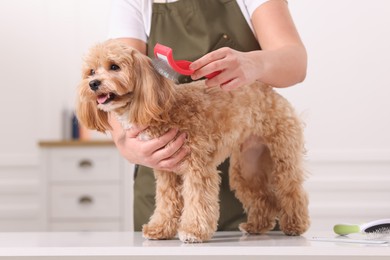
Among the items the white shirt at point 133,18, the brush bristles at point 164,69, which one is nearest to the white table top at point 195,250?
the brush bristles at point 164,69

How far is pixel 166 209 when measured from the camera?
1.42 metres

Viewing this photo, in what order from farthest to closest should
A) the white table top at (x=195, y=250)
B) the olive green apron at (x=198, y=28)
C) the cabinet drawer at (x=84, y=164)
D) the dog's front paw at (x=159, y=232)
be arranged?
1. the cabinet drawer at (x=84, y=164)
2. the olive green apron at (x=198, y=28)
3. the dog's front paw at (x=159, y=232)
4. the white table top at (x=195, y=250)

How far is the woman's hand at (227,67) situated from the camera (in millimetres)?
1272

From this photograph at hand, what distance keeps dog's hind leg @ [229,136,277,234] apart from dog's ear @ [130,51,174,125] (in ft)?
1.03

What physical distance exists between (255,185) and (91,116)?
0.47 metres

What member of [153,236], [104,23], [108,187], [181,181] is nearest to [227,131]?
[181,181]

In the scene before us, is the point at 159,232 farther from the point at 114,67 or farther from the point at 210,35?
the point at 210,35

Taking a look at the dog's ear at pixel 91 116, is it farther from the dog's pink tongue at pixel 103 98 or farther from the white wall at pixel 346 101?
the white wall at pixel 346 101

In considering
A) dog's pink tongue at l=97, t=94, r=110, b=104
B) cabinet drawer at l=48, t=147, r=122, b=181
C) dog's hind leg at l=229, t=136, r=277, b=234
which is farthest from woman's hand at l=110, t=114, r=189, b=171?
cabinet drawer at l=48, t=147, r=122, b=181

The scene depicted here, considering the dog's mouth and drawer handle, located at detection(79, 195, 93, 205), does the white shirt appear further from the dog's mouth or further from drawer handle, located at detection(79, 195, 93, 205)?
drawer handle, located at detection(79, 195, 93, 205)

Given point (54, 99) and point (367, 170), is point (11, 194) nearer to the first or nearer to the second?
point (54, 99)

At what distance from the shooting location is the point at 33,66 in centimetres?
479

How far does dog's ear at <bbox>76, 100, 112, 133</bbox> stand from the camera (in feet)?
4.61

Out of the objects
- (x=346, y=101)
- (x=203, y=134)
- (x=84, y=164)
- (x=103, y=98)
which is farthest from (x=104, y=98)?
(x=346, y=101)
